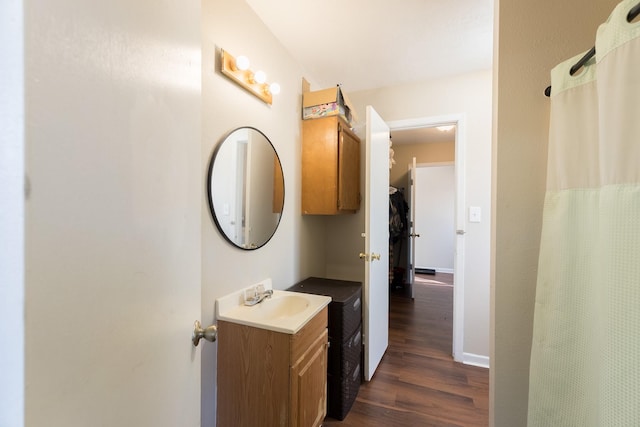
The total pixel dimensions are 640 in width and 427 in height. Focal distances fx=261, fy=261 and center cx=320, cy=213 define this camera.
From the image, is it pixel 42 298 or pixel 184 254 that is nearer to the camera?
pixel 42 298

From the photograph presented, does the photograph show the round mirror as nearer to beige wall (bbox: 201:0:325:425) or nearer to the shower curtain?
beige wall (bbox: 201:0:325:425)

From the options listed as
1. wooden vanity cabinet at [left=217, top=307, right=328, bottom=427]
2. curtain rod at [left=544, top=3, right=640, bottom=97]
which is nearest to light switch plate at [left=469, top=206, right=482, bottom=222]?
curtain rod at [left=544, top=3, right=640, bottom=97]

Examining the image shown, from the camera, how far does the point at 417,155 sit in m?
4.30

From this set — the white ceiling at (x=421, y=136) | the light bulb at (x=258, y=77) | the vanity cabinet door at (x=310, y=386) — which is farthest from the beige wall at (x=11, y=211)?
the white ceiling at (x=421, y=136)

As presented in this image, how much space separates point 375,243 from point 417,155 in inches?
112

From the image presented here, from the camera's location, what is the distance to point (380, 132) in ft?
7.00

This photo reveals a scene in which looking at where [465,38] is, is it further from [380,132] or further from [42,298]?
[42,298]

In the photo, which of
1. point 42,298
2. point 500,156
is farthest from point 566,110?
point 42,298

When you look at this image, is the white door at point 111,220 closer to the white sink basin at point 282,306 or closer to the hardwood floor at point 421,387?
the white sink basin at point 282,306

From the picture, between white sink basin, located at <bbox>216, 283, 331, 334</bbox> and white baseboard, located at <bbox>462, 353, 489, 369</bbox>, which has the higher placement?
white sink basin, located at <bbox>216, 283, 331, 334</bbox>

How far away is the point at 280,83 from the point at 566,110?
1569 mm

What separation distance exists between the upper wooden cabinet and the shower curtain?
1.30 meters

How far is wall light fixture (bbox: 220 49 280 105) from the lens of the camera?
4.21 ft

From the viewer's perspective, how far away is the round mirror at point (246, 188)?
1296 mm
